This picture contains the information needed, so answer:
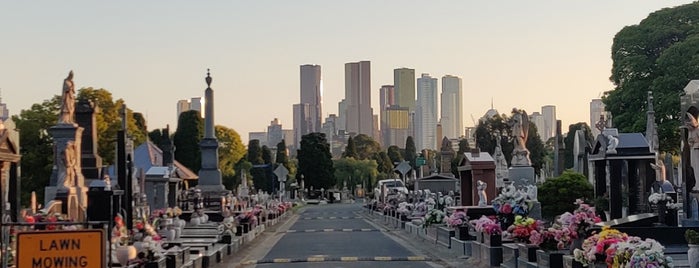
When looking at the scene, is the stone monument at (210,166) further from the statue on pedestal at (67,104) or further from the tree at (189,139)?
the tree at (189,139)

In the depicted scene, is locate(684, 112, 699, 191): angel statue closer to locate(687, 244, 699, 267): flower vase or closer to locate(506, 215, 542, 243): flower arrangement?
locate(506, 215, 542, 243): flower arrangement

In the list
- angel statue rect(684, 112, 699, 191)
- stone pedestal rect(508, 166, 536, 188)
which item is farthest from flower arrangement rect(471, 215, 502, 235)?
stone pedestal rect(508, 166, 536, 188)

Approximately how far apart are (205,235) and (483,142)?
52.5 metres

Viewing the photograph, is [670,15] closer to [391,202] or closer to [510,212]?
[391,202]

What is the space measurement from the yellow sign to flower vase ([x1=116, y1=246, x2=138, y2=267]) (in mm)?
4206

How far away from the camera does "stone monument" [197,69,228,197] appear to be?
154 feet

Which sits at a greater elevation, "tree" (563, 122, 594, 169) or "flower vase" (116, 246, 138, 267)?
"tree" (563, 122, 594, 169)

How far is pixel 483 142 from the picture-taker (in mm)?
78125

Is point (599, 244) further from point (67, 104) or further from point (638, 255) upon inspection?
point (67, 104)

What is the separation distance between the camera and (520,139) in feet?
117

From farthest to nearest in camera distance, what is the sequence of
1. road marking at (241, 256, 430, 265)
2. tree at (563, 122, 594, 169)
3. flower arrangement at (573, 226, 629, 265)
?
1. tree at (563, 122, 594, 169)
2. road marking at (241, 256, 430, 265)
3. flower arrangement at (573, 226, 629, 265)

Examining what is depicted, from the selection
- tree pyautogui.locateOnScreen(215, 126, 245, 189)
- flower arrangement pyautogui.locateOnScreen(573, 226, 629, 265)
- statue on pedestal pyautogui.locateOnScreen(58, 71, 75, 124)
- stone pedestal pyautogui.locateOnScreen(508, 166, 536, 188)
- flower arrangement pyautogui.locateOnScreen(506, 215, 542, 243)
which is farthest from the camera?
tree pyautogui.locateOnScreen(215, 126, 245, 189)

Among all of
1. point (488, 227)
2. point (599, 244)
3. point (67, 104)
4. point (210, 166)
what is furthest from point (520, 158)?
point (599, 244)

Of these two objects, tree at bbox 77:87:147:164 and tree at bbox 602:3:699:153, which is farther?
tree at bbox 77:87:147:164
